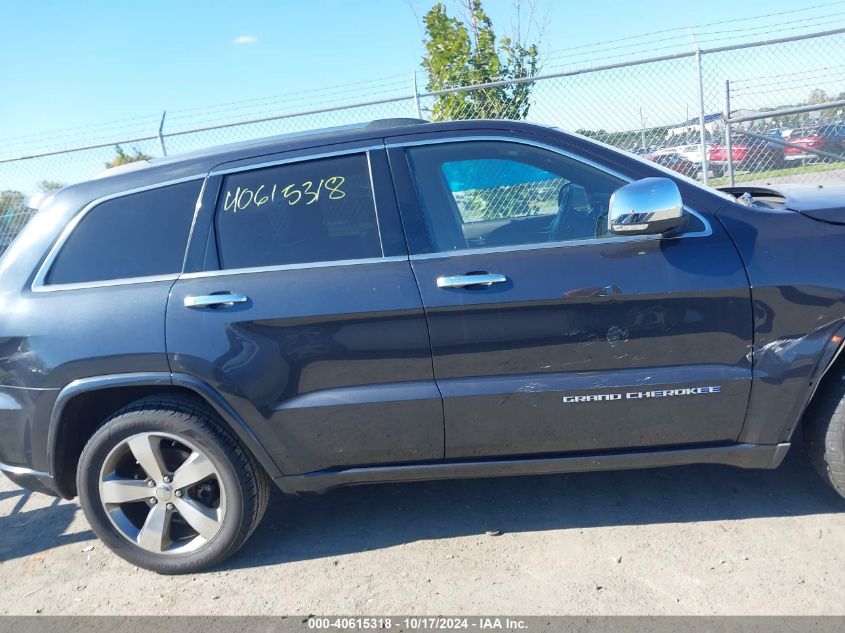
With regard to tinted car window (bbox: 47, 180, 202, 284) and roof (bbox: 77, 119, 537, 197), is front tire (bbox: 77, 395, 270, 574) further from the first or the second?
roof (bbox: 77, 119, 537, 197)

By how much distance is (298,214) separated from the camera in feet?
9.95

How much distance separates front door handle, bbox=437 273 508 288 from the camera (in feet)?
9.15

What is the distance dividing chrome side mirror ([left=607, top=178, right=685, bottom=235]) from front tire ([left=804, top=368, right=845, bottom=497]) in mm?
1003

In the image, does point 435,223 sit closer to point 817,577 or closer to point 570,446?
point 570,446

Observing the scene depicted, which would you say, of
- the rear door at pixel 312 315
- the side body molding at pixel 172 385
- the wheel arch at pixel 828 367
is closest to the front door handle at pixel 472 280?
the rear door at pixel 312 315

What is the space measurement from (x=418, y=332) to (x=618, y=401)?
2.91 ft

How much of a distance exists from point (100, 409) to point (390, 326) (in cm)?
149

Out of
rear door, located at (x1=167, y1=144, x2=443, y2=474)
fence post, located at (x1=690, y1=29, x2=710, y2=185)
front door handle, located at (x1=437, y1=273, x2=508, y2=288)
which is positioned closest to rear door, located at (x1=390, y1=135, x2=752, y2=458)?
front door handle, located at (x1=437, y1=273, x2=508, y2=288)

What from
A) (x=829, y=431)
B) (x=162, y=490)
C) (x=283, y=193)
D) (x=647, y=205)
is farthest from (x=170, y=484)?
(x=829, y=431)

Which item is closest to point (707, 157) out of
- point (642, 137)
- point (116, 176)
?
point (642, 137)

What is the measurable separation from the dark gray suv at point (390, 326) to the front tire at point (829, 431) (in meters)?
0.01

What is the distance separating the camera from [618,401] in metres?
2.83

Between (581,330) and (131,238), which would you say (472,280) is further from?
(131,238)

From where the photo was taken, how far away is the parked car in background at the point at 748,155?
7539 mm
